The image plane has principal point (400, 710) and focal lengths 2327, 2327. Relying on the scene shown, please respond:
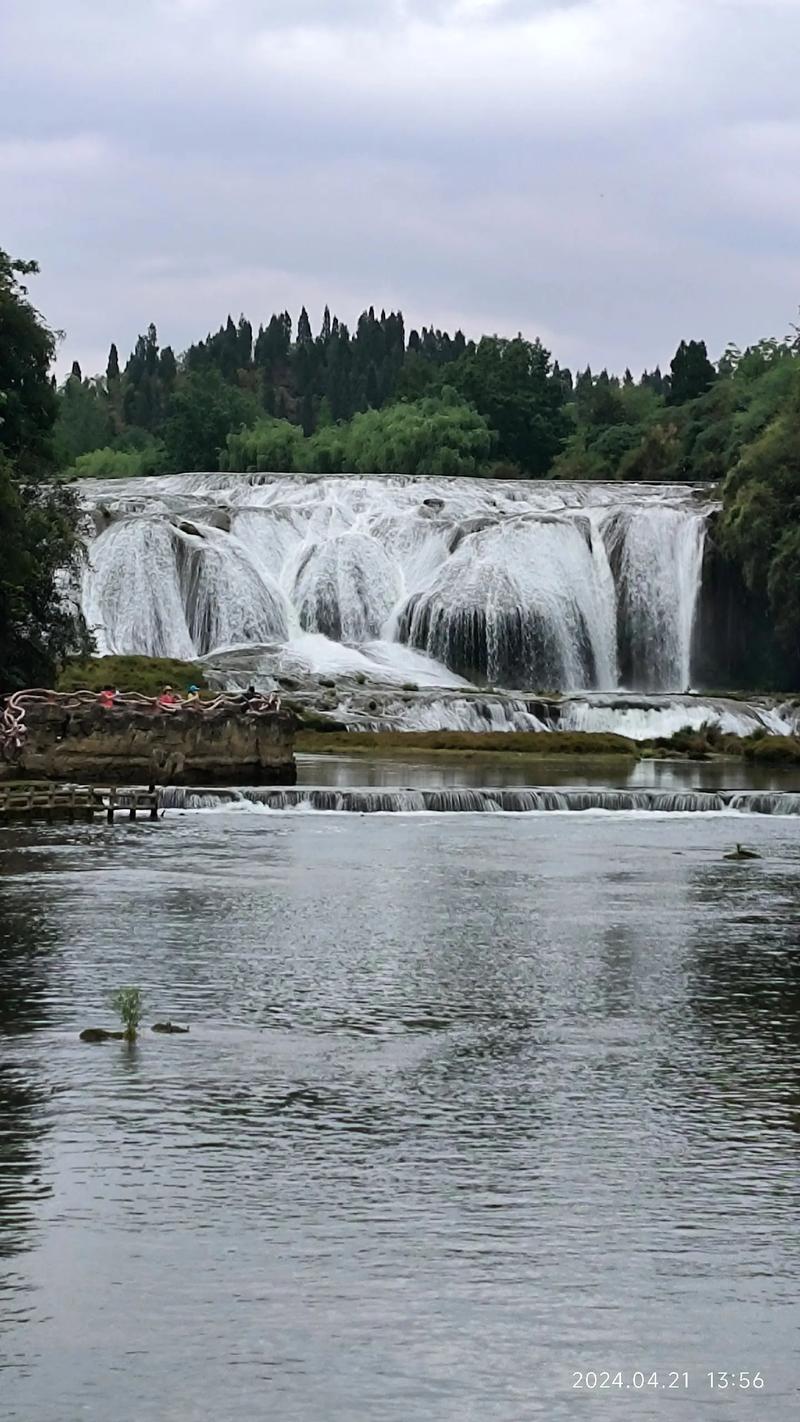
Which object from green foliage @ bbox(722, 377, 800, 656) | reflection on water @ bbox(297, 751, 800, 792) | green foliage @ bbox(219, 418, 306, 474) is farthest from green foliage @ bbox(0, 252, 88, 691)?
green foliage @ bbox(219, 418, 306, 474)

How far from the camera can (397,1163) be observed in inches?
576

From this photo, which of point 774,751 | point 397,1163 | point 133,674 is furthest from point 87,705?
point 397,1163

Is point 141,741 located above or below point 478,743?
above

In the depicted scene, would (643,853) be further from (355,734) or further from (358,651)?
(358,651)

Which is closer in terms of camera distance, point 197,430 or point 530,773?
point 530,773

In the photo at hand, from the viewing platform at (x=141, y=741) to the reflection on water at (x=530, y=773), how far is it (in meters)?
1.17

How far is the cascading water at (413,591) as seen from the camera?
6981 cm

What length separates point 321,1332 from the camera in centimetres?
1132

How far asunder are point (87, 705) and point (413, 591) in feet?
98.6

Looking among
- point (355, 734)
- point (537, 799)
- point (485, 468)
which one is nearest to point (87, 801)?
point (537, 799)

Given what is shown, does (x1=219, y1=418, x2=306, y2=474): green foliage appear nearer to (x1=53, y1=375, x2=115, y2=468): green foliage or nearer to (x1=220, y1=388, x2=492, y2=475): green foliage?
(x1=220, y1=388, x2=492, y2=475): green foliage

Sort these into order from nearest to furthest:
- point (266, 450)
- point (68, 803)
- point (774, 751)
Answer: point (68, 803)
point (774, 751)
point (266, 450)

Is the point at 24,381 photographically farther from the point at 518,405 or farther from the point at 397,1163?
the point at 518,405

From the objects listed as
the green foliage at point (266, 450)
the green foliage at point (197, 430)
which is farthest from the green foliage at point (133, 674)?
the green foliage at point (197, 430)
